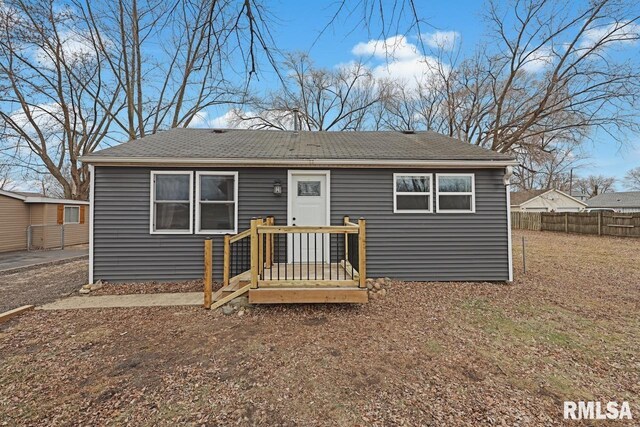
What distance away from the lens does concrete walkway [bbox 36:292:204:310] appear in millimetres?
4793

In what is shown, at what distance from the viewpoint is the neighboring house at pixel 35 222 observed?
11.6 metres

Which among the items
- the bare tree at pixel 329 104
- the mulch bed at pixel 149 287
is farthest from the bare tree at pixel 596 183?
the mulch bed at pixel 149 287

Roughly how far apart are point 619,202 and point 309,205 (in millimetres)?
45791

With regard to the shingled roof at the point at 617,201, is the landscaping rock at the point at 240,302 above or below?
below

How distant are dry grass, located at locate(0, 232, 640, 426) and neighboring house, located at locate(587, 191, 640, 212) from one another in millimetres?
41671

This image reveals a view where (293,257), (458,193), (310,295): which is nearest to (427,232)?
(458,193)

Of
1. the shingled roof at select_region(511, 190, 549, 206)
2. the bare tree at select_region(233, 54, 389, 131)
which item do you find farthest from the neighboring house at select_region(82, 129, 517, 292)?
the shingled roof at select_region(511, 190, 549, 206)

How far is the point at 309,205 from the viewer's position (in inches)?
246

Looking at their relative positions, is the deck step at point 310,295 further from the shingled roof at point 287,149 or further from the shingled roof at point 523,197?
the shingled roof at point 523,197

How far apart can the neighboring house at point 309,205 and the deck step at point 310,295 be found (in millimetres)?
1784

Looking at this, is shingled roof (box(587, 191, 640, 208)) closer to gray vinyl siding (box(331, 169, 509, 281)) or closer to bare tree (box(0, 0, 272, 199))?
gray vinyl siding (box(331, 169, 509, 281))

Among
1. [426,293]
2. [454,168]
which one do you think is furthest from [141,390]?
[454,168]

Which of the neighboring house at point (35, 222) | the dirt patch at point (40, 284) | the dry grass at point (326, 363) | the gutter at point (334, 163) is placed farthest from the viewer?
the neighboring house at point (35, 222)

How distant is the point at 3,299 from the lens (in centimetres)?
528
